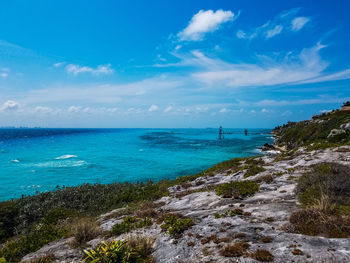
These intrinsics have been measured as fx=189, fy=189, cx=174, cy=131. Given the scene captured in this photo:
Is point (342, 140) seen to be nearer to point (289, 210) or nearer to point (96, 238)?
point (289, 210)

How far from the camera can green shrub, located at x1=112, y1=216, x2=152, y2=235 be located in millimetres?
8852

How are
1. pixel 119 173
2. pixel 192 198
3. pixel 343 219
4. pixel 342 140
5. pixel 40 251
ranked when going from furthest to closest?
pixel 119 173, pixel 342 140, pixel 192 198, pixel 40 251, pixel 343 219

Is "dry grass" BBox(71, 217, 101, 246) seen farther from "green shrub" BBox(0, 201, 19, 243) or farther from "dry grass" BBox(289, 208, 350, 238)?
"green shrub" BBox(0, 201, 19, 243)

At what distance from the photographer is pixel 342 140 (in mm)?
27500

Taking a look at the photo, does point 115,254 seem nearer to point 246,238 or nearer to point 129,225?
point 129,225

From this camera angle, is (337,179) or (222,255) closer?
(222,255)

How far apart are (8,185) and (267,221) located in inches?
1524

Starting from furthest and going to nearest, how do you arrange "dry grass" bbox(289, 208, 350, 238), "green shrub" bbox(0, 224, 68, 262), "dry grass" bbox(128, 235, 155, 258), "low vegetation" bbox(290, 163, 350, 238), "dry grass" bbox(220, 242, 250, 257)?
"green shrub" bbox(0, 224, 68, 262), "dry grass" bbox(128, 235, 155, 258), "low vegetation" bbox(290, 163, 350, 238), "dry grass" bbox(289, 208, 350, 238), "dry grass" bbox(220, 242, 250, 257)

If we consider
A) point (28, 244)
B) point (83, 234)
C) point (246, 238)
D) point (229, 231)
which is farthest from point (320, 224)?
point (28, 244)

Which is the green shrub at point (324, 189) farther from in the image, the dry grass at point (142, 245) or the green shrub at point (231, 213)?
the dry grass at point (142, 245)

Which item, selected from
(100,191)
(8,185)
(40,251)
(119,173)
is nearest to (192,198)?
(40,251)

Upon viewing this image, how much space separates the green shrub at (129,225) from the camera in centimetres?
885

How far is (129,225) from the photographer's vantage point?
929 cm

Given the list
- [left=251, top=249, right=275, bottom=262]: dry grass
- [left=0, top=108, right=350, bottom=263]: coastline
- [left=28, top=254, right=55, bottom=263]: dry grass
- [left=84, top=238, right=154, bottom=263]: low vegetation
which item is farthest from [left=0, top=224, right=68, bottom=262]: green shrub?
[left=251, top=249, right=275, bottom=262]: dry grass
